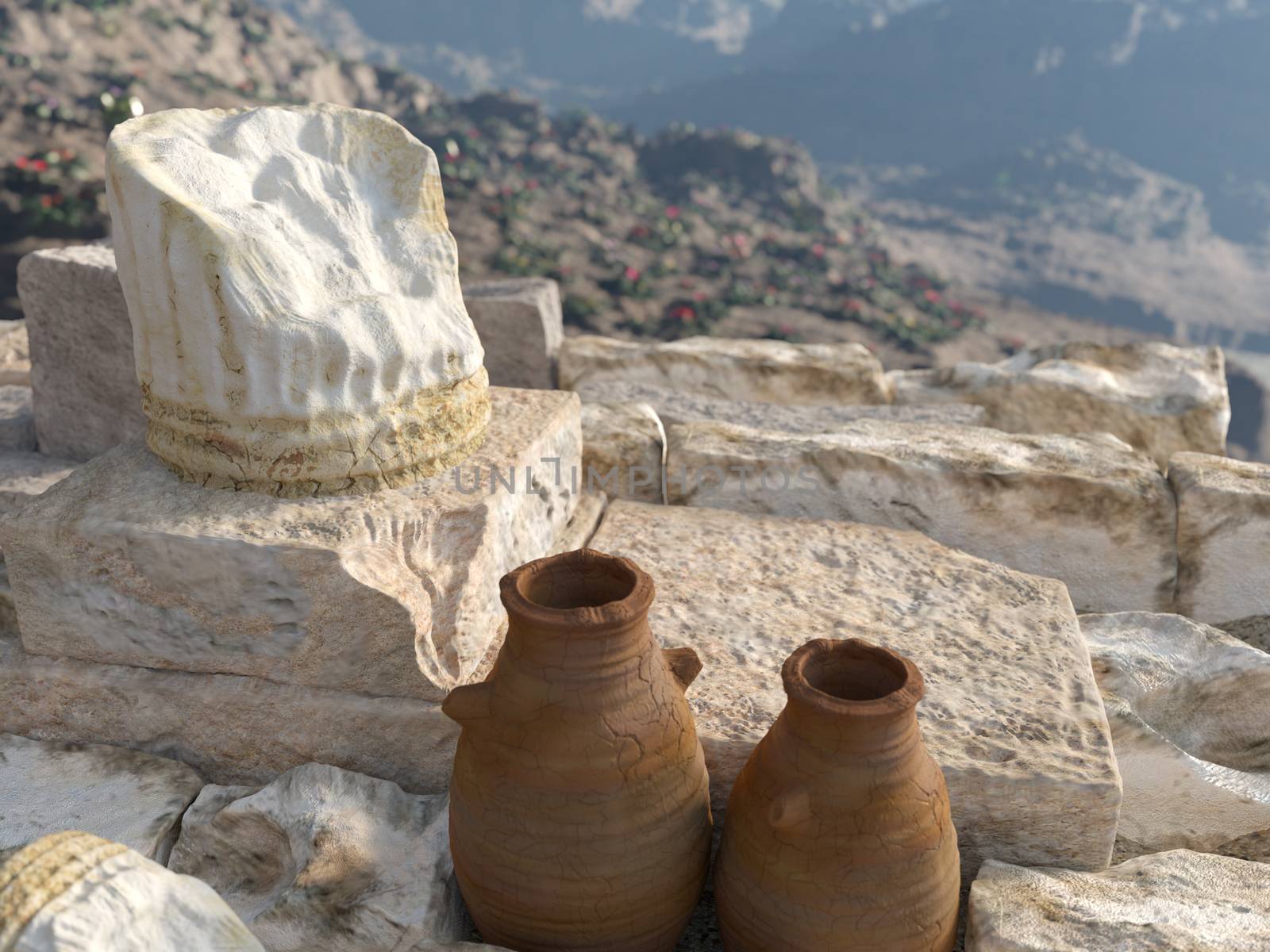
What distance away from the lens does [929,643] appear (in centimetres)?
243

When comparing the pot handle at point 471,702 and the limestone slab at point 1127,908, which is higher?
the pot handle at point 471,702

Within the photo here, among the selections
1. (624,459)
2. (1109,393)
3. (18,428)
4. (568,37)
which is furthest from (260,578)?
(568,37)

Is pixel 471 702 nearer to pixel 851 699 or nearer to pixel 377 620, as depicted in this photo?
pixel 377 620

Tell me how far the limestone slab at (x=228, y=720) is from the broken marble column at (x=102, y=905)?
23.7 inches

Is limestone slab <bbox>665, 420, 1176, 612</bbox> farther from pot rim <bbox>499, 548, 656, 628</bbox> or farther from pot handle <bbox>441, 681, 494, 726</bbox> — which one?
pot handle <bbox>441, 681, 494, 726</bbox>

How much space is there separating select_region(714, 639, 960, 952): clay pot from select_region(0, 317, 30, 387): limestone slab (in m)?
3.34

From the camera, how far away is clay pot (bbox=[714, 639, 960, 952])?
158cm

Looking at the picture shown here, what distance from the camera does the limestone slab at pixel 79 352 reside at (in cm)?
307

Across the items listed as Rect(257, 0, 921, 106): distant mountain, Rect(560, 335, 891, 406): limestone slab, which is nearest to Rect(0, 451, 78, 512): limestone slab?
Rect(560, 335, 891, 406): limestone slab

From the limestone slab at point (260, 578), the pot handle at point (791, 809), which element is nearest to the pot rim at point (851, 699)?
the pot handle at point (791, 809)

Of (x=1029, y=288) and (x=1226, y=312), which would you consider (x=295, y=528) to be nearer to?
(x=1029, y=288)

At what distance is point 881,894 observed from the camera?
163 cm

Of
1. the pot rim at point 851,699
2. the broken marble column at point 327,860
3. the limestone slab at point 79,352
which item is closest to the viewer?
the pot rim at point 851,699

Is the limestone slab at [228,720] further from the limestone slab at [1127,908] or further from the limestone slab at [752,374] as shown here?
the limestone slab at [752,374]
